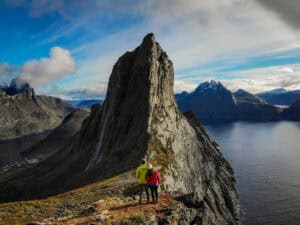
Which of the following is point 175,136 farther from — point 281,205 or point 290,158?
point 290,158

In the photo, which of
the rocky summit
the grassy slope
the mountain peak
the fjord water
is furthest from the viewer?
the mountain peak

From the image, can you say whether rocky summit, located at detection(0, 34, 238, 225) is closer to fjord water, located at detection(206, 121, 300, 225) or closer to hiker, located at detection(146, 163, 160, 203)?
fjord water, located at detection(206, 121, 300, 225)

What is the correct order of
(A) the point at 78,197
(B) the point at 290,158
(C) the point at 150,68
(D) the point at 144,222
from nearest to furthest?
(D) the point at 144,222 → (A) the point at 78,197 → (C) the point at 150,68 → (B) the point at 290,158

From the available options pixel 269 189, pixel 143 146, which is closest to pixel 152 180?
pixel 143 146

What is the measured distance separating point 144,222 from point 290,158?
179m

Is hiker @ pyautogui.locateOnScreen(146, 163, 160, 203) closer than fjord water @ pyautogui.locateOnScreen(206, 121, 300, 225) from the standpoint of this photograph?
Yes

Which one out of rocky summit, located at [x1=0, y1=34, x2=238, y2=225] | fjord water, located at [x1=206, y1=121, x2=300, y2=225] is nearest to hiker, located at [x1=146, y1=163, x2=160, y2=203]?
rocky summit, located at [x1=0, y1=34, x2=238, y2=225]

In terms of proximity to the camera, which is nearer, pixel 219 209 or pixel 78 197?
pixel 78 197

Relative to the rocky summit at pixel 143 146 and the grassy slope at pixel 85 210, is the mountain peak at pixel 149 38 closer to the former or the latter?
the rocky summit at pixel 143 146

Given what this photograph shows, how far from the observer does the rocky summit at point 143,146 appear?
8025cm

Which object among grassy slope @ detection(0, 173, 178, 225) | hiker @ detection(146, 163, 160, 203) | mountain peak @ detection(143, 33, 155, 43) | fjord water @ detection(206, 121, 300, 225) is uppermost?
mountain peak @ detection(143, 33, 155, 43)

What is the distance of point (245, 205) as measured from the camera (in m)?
112

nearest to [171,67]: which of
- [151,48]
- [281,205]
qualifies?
[151,48]

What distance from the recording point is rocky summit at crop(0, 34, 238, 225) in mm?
80250
